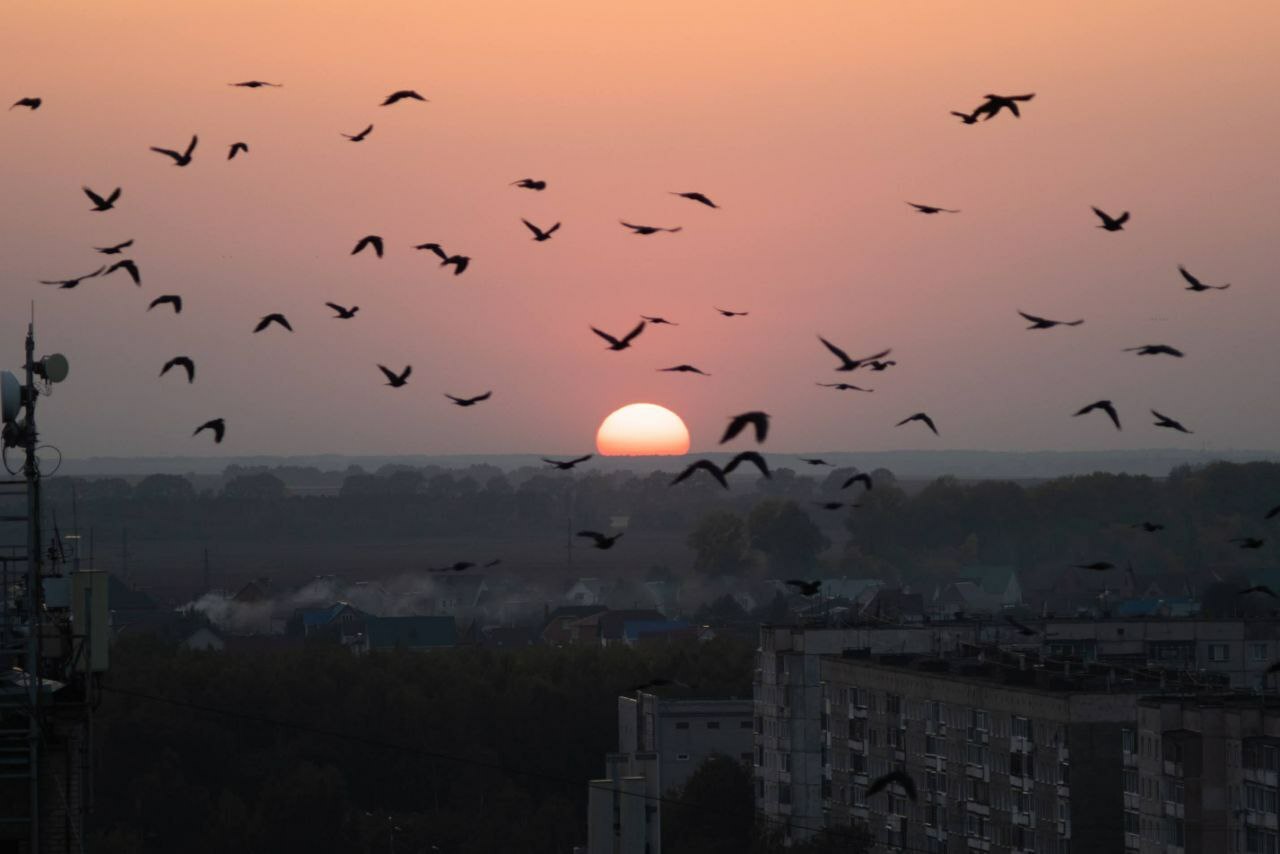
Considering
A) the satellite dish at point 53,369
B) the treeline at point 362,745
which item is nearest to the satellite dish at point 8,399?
the satellite dish at point 53,369

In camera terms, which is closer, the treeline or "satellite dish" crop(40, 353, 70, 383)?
"satellite dish" crop(40, 353, 70, 383)

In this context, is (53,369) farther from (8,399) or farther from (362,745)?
(362,745)

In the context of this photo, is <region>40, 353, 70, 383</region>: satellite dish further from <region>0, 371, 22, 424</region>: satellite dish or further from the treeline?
the treeline

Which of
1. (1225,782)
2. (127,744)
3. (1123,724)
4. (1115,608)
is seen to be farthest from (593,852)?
(1115,608)

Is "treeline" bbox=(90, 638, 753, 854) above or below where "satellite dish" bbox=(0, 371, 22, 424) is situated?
below

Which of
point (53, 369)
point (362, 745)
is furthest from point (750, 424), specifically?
point (362, 745)

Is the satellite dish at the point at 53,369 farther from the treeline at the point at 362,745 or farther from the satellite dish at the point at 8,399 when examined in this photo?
the treeline at the point at 362,745

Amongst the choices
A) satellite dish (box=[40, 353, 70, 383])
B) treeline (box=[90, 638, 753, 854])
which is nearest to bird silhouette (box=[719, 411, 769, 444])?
satellite dish (box=[40, 353, 70, 383])
